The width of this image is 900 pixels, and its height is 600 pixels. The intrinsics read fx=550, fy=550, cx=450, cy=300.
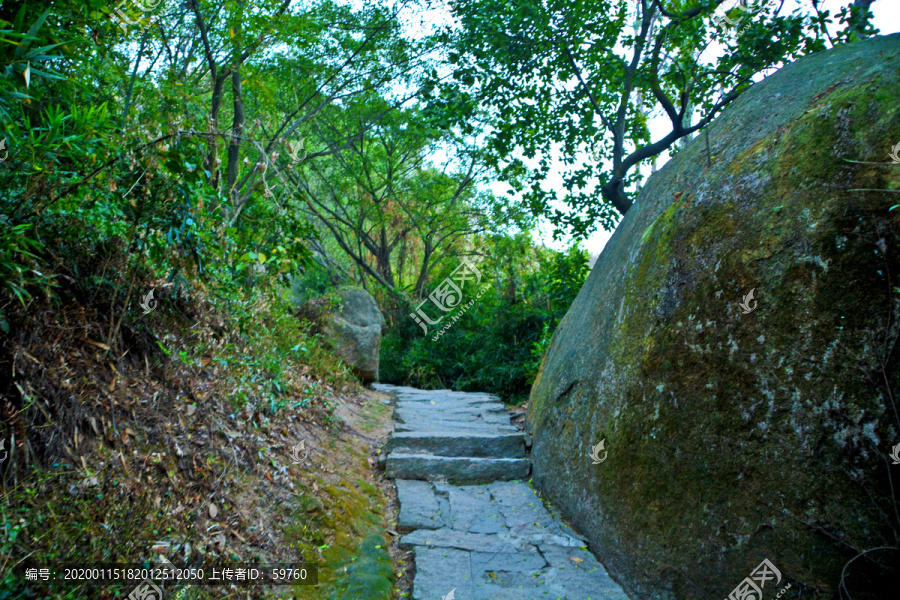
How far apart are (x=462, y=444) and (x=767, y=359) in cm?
351

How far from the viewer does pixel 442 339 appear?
1184 cm

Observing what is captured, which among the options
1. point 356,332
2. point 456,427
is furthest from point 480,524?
point 356,332

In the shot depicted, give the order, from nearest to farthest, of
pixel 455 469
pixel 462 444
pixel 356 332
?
1. pixel 455 469
2. pixel 462 444
3. pixel 356 332

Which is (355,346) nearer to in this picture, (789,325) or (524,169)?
(524,169)

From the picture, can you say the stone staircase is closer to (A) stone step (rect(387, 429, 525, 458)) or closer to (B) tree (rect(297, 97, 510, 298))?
(A) stone step (rect(387, 429, 525, 458))

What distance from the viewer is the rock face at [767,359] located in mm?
2373

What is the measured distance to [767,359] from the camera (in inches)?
105

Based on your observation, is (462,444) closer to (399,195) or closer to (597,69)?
(597,69)

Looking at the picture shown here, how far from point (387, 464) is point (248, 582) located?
250 cm

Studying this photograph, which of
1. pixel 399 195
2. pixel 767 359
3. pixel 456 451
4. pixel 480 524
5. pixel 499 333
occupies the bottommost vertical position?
pixel 480 524

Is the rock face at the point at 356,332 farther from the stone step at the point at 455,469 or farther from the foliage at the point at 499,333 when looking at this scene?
the stone step at the point at 455,469

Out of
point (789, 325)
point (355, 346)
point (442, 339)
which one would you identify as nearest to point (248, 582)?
point (789, 325)

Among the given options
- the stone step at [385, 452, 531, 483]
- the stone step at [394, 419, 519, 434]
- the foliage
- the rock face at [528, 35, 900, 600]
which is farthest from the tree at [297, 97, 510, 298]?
the rock face at [528, 35, 900, 600]

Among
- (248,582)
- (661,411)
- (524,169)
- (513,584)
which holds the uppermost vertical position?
(524,169)
